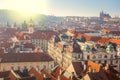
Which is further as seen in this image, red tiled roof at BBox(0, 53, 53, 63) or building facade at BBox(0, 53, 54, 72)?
red tiled roof at BBox(0, 53, 53, 63)

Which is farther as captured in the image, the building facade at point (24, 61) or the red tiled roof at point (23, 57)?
the red tiled roof at point (23, 57)

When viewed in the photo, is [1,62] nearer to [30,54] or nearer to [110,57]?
[30,54]

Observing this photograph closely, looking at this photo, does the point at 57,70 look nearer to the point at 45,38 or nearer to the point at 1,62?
the point at 1,62

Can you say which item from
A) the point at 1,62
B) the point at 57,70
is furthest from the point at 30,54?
the point at 57,70

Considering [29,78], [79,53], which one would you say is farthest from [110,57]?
[29,78]

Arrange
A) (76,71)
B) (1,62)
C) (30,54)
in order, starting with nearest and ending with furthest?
(76,71)
(1,62)
(30,54)

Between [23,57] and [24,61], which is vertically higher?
[23,57]

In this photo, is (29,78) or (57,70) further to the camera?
(57,70)

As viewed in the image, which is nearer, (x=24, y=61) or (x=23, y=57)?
(x=24, y=61)

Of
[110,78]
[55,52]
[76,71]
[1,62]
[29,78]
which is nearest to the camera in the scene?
[29,78]
